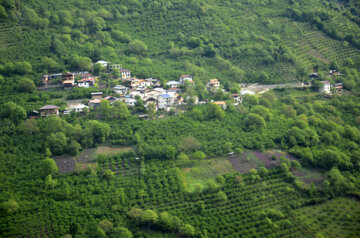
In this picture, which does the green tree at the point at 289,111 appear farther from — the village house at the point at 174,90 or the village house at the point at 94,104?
the village house at the point at 94,104

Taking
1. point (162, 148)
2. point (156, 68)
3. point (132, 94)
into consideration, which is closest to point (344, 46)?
point (156, 68)

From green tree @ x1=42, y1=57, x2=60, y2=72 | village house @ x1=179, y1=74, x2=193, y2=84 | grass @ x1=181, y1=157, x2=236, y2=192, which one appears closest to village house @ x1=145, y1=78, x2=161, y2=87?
village house @ x1=179, y1=74, x2=193, y2=84

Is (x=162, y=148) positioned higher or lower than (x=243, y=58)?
lower

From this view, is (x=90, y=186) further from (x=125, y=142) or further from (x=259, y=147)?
(x=259, y=147)

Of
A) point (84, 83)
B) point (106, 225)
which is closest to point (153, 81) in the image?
point (84, 83)

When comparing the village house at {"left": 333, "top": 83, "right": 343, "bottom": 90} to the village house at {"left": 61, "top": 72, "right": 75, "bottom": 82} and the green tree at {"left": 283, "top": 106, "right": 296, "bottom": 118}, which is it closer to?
the green tree at {"left": 283, "top": 106, "right": 296, "bottom": 118}

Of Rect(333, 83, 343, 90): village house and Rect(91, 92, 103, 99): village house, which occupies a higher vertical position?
Rect(333, 83, 343, 90): village house

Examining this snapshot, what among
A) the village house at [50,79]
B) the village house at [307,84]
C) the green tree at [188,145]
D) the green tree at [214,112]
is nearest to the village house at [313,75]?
the village house at [307,84]
